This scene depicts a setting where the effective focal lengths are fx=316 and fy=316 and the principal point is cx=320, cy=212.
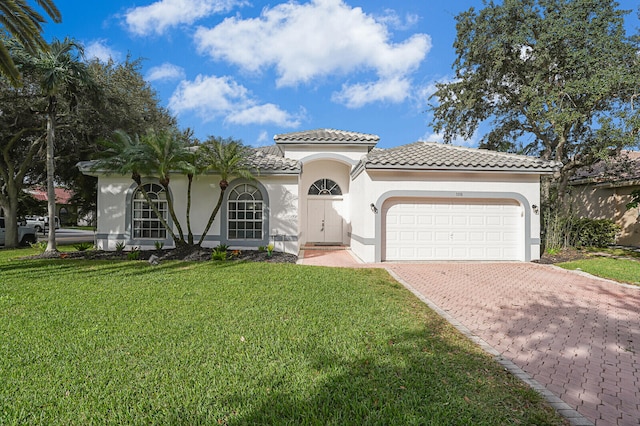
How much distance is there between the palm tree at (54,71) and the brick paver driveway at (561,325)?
45.9 ft

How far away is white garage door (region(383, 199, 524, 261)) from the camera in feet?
39.7

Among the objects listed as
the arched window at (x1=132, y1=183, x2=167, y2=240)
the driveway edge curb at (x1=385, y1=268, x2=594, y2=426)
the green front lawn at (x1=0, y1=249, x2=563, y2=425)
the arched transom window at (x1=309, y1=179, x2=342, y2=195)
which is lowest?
the driveway edge curb at (x1=385, y1=268, x2=594, y2=426)

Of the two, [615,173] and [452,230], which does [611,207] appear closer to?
[615,173]

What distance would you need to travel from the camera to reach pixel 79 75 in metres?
12.4

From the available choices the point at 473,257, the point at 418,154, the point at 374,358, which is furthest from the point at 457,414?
the point at 418,154

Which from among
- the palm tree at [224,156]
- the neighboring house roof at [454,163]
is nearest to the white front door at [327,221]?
the neighboring house roof at [454,163]

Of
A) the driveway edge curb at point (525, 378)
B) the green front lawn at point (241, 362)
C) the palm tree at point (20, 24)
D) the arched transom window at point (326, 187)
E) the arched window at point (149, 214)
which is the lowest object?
the driveway edge curb at point (525, 378)

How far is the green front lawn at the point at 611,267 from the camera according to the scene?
9227 mm

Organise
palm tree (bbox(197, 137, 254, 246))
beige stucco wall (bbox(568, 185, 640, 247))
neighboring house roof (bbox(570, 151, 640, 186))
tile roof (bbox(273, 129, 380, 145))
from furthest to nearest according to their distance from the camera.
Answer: beige stucco wall (bbox(568, 185, 640, 247)) → tile roof (bbox(273, 129, 380, 145)) → neighboring house roof (bbox(570, 151, 640, 186)) → palm tree (bbox(197, 137, 254, 246))

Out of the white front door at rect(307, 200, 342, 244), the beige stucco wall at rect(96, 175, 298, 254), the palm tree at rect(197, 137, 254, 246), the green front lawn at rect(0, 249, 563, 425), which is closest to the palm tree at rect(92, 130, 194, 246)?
the palm tree at rect(197, 137, 254, 246)

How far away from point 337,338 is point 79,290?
241 inches

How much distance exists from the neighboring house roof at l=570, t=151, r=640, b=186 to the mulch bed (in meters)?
15.6

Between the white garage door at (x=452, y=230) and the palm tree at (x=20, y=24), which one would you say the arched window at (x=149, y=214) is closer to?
the palm tree at (x=20, y=24)

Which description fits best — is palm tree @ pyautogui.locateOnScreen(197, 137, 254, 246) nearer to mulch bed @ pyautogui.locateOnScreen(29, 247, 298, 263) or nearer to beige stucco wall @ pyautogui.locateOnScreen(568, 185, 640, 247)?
mulch bed @ pyautogui.locateOnScreen(29, 247, 298, 263)
